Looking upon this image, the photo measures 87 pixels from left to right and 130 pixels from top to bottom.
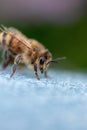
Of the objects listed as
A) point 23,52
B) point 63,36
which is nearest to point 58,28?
point 63,36

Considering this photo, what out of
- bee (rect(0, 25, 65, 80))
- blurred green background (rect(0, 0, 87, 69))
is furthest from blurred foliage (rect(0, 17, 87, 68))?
bee (rect(0, 25, 65, 80))

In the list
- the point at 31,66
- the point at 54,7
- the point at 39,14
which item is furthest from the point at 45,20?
the point at 31,66

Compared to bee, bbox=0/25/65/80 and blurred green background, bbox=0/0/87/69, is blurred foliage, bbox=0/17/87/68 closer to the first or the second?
blurred green background, bbox=0/0/87/69

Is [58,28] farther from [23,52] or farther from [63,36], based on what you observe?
[23,52]

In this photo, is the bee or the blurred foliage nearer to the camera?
the bee

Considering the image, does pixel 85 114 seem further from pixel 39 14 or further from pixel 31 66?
pixel 39 14

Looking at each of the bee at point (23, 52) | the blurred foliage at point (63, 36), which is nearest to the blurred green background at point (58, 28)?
the blurred foliage at point (63, 36)
